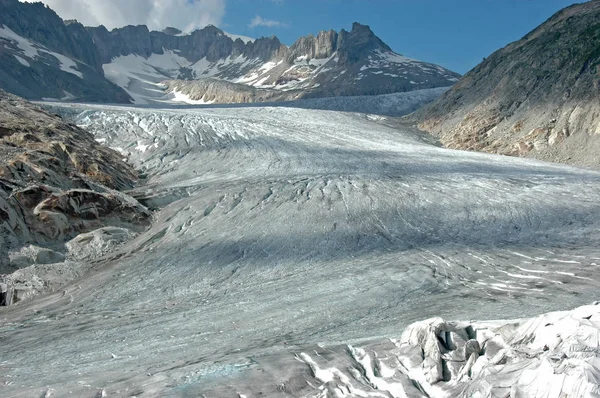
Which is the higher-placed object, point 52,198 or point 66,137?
point 66,137

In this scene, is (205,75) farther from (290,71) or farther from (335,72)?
(335,72)

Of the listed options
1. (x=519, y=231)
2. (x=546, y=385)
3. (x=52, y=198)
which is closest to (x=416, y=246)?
(x=519, y=231)

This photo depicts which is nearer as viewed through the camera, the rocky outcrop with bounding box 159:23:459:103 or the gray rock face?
the gray rock face

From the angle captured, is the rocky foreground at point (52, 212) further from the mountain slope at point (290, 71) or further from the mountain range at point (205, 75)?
the mountain range at point (205, 75)

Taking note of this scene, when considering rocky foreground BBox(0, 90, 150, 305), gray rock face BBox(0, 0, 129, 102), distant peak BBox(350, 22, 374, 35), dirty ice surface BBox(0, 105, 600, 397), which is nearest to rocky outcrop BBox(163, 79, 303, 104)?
gray rock face BBox(0, 0, 129, 102)

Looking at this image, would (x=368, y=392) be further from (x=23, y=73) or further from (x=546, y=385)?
(x=23, y=73)

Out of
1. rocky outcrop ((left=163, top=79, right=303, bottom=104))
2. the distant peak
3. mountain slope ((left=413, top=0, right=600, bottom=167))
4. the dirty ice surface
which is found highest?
the distant peak

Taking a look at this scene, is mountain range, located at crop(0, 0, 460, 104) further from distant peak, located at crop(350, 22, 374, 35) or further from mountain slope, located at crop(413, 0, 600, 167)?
mountain slope, located at crop(413, 0, 600, 167)

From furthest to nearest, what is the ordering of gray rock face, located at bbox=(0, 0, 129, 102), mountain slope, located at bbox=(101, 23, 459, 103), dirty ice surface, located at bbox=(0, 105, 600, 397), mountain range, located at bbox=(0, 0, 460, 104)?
mountain slope, located at bbox=(101, 23, 459, 103) < mountain range, located at bbox=(0, 0, 460, 104) < gray rock face, located at bbox=(0, 0, 129, 102) < dirty ice surface, located at bbox=(0, 105, 600, 397)
